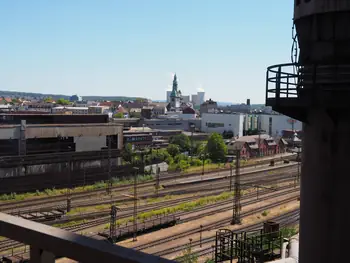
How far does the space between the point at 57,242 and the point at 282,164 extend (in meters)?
44.5

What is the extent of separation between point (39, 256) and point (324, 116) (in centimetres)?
227

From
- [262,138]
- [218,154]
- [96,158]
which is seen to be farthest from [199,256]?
[262,138]

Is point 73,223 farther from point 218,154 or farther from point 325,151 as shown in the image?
point 218,154

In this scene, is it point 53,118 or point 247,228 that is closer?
point 247,228

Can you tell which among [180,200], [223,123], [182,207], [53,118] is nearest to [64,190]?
[180,200]

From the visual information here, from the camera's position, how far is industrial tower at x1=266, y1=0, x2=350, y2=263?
301cm

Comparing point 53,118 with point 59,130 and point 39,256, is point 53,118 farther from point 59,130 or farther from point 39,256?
point 39,256

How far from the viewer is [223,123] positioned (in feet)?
230

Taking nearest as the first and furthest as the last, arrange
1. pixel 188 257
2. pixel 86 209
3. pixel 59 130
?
pixel 188 257, pixel 86 209, pixel 59 130

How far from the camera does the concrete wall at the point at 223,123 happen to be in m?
67.4

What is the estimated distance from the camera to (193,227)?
66.5 feet

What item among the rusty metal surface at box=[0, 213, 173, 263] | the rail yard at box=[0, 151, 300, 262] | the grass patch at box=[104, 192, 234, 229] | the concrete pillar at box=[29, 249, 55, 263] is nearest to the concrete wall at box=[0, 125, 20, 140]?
the rail yard at box=[0, 151, 300, 262]

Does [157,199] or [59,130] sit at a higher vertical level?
[59,130]

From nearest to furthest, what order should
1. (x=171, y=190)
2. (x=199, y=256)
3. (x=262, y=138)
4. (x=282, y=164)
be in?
(x=199, y=256) → (x=171, y=190) → (x=282, y=164) → (x=262, y=138)
